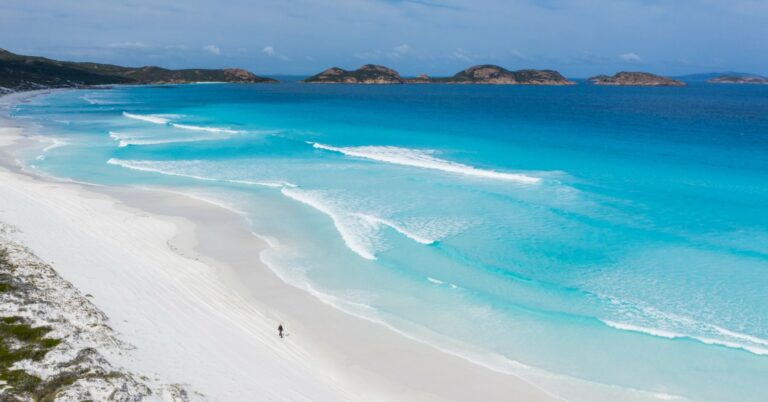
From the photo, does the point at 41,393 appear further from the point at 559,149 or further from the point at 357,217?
the point at 559,149

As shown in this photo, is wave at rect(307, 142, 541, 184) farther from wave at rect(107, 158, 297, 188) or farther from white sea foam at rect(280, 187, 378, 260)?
white sea foam at rect(280, 187, 378, 260)

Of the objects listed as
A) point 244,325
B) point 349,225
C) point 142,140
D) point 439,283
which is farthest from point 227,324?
point 142,140

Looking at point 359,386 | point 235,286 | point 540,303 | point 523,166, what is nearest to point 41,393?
point 359,386

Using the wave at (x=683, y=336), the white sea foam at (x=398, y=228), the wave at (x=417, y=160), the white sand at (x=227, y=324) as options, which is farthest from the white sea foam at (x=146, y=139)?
the wave at (x=683, y=336)

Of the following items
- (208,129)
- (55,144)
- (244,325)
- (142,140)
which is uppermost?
(208,129)

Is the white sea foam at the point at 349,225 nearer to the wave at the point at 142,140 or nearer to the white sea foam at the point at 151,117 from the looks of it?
the wave at the point at 142,140

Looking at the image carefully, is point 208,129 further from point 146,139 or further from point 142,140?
point 142,140
